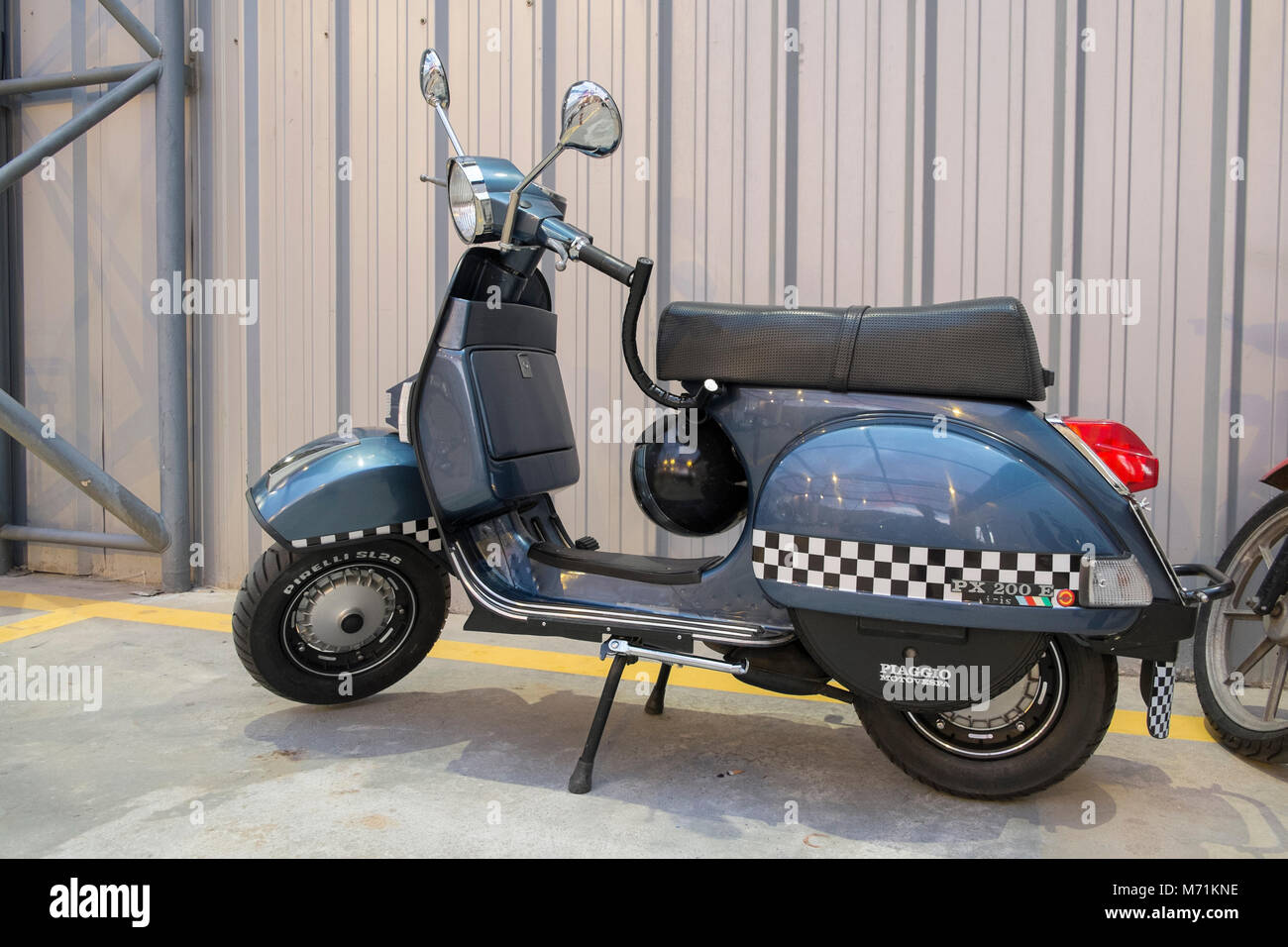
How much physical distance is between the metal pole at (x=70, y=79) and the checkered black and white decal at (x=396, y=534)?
10.8 feet

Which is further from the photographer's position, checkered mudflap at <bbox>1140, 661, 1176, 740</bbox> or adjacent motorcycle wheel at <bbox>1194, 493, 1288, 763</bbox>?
adjacent motorcycle wheel at <bbox>1194, 493, 1288, 763</bbox>

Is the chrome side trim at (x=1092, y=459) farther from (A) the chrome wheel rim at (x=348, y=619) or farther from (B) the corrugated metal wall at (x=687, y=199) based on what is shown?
(A) the chrome wheel rim at (x=348, y=619)

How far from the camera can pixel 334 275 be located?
4340mm

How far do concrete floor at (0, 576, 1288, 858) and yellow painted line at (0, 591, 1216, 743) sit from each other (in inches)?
3.0

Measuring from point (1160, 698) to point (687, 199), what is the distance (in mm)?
2538

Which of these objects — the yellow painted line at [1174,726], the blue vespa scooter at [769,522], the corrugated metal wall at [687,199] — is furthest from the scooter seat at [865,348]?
the corrugated metal wall at [687,199]

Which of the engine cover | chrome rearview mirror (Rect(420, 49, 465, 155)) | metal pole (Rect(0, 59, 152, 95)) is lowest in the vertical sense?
the engine cover

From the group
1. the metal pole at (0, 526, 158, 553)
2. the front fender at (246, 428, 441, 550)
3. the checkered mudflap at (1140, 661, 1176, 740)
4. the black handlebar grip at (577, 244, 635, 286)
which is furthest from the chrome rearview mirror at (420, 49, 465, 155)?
the metal pole at (0, 526, 158, 553)

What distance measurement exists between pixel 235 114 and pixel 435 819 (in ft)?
12.4

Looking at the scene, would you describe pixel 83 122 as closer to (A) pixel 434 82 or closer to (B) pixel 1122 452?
(A) pixel 434 82

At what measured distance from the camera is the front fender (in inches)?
98.7

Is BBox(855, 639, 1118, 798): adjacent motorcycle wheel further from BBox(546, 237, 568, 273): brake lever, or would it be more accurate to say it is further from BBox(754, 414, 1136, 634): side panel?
BBox(546, 237, 568, 273): brake lever

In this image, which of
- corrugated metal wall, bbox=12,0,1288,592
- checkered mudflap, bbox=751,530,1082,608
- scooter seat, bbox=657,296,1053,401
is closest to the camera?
checkered mudflap, bbox=751,530,1082,608

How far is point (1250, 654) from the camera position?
9.10ft
